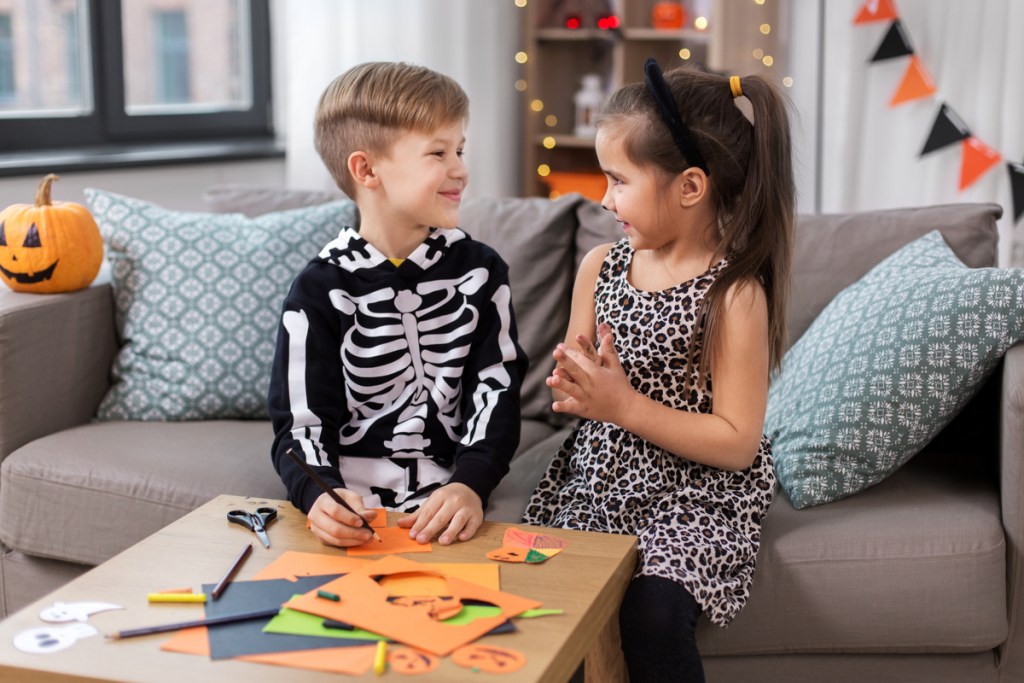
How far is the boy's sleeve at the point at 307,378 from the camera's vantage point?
1607 mm

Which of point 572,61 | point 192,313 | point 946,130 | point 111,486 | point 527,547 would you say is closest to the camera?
point 527,547

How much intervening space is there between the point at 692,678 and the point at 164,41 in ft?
9.39

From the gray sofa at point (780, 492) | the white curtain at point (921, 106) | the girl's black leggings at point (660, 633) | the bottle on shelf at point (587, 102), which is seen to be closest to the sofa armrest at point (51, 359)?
the gray sofa at point (780, 492)

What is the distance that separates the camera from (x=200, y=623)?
1146mm

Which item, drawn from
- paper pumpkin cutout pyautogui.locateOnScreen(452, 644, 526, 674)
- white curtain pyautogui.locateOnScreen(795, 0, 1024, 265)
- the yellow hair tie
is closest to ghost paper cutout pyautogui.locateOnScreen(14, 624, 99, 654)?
paper pumpkin cutout pyautogui.locateOnScreen(452, 644, 526, 674)

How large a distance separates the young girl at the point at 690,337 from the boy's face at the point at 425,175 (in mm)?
214

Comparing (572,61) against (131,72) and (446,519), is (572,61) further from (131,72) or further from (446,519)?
(446,519)

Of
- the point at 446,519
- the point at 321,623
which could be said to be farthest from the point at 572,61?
the point at 321,623

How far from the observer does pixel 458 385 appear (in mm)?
1704

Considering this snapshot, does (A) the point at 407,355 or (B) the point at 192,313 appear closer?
(A) the point at 407,355

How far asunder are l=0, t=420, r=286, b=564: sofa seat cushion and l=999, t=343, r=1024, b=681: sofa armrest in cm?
112

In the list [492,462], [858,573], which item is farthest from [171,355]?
[858,573]

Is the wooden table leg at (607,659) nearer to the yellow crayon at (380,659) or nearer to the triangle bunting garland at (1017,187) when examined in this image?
the yellow crayon at (380,659)

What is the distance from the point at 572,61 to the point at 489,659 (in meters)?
3.20
